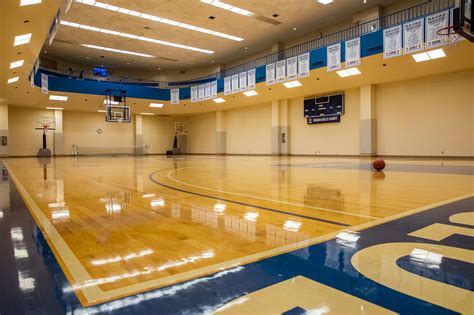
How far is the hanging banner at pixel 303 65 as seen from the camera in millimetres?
20875

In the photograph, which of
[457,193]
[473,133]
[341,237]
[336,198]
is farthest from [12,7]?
[473,133]

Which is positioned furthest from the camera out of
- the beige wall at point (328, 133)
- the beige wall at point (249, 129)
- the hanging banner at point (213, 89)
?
the beige wall at point (249, 129)

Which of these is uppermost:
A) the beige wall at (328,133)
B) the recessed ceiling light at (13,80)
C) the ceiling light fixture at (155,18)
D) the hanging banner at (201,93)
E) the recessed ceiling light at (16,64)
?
the ceiling light fixture at (155,18)

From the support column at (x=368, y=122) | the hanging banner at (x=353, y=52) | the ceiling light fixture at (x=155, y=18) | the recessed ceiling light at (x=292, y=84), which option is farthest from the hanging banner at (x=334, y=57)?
the ceiling light fixture at (x=155, y=18)

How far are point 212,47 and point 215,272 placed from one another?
2691 cm

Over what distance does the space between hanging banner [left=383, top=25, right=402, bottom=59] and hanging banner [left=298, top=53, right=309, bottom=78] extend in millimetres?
4910

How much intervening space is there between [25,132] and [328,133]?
27.7 meters

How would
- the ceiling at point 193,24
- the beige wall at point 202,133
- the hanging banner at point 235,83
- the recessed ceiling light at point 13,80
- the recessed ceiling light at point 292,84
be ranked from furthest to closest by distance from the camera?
the beige wall at point 202,133
the hanging banner at point 235,83
the recessed ceiling light at point 292,84
the recessed ceiling light at point 13,80
the ceiling at point 193,24

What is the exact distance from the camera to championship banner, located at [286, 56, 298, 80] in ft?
70.9

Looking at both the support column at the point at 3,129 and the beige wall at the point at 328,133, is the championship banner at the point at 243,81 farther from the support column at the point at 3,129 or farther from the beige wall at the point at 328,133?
the support column at the point at 3,129

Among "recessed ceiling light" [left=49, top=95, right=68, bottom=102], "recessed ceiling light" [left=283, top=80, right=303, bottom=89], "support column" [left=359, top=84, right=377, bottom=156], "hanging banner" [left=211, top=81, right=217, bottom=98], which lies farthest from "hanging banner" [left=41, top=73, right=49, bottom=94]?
"support column" [left=359, top=84, right=377, bottom=156]

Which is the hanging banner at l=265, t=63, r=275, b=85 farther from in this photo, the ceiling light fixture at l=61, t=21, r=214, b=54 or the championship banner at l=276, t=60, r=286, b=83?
the ceiling light fixture at l=61, t=21, r=214, b=54

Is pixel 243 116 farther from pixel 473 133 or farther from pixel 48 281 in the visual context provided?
pixel 48 281

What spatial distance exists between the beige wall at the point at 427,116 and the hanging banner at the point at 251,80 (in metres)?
8.75
